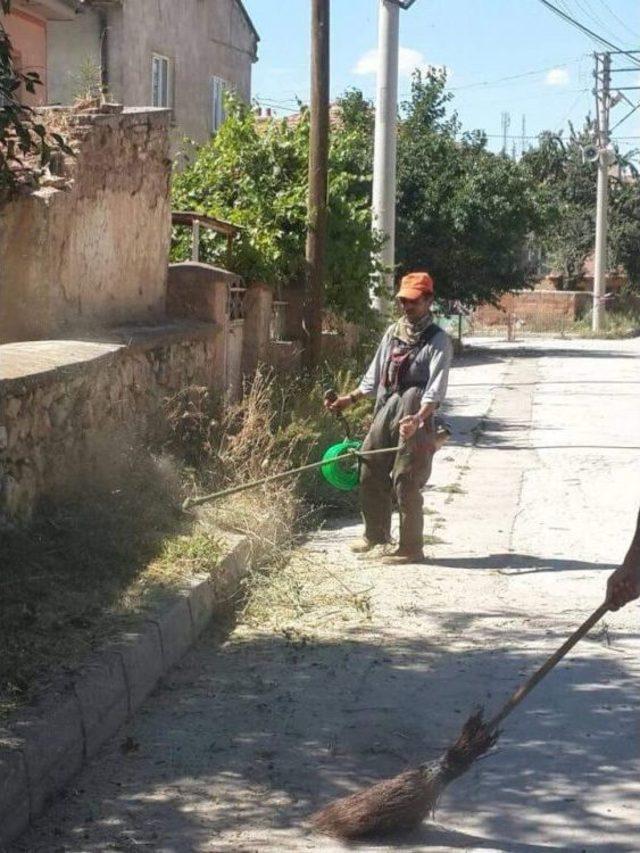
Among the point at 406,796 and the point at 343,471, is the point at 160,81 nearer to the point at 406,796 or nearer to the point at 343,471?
the point at 343,471

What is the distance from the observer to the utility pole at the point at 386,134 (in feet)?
57.6

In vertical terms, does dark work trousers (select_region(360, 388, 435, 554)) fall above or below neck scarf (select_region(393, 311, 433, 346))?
below

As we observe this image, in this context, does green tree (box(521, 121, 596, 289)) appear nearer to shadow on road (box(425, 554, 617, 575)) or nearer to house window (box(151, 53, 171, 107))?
house window (box(151, 53, 171, 107))

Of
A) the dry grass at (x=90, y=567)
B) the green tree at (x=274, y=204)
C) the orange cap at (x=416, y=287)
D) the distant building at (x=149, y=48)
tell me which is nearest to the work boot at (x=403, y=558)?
the dry grass at (x=90, y=567)

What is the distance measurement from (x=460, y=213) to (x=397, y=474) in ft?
66.2

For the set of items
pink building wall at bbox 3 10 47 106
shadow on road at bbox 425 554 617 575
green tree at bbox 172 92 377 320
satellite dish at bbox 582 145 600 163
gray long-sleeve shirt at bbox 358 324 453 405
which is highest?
satellite dish at bbox 582 145 600 163

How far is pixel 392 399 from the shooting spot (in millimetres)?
9039

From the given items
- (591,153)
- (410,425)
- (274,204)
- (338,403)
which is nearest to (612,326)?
(591,153)

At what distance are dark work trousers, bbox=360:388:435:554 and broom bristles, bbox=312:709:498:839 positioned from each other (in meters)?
4.11

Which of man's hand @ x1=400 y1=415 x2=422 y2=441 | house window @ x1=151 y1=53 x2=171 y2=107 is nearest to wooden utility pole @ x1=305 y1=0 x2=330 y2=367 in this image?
man's hand @ x1=400 y1=415 x2=422 y2=441

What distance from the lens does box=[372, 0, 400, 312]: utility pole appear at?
17.6 m

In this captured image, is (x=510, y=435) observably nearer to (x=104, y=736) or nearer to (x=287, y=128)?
(x=287, y=128)

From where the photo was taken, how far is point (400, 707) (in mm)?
5984

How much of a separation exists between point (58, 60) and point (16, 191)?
1519cm
